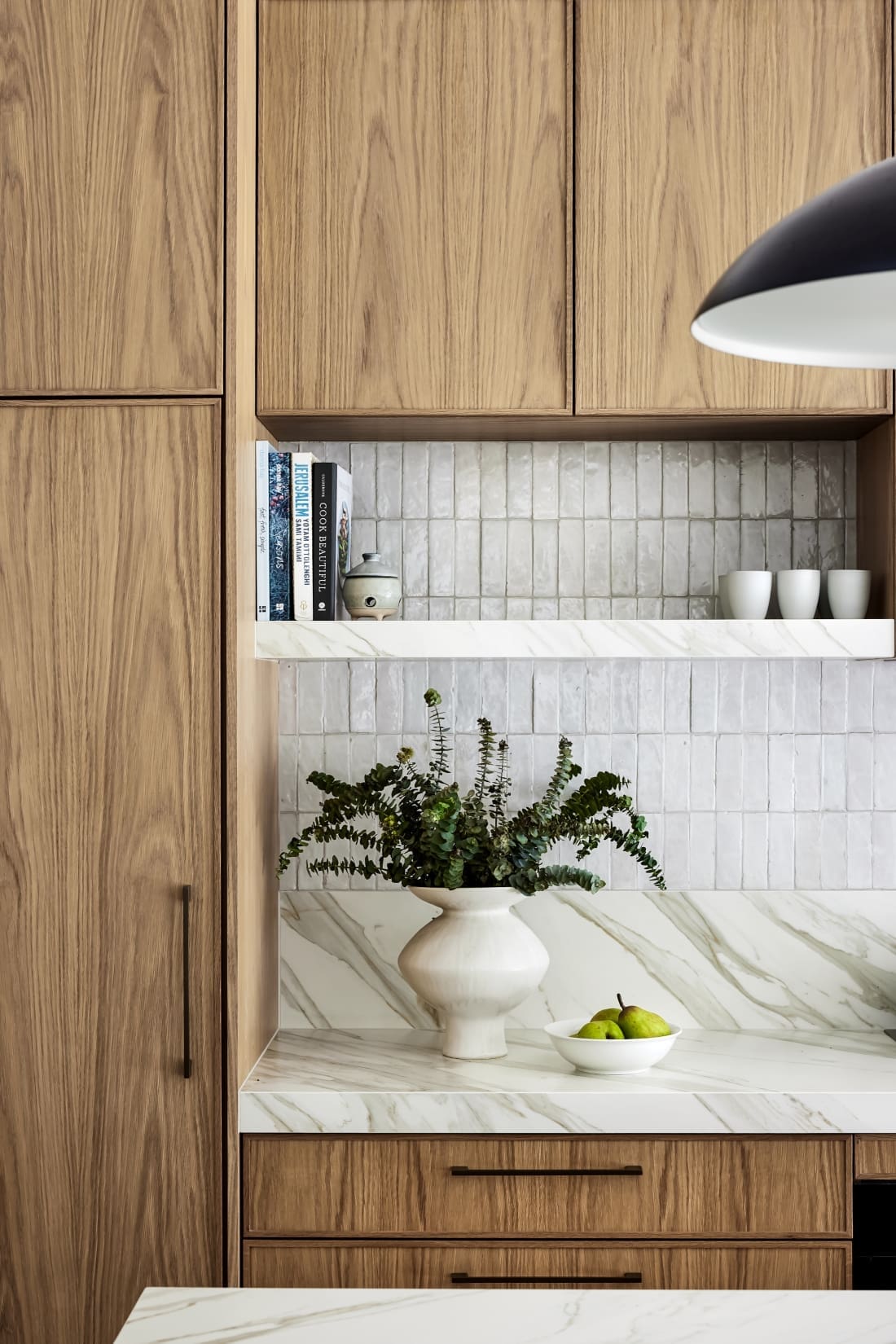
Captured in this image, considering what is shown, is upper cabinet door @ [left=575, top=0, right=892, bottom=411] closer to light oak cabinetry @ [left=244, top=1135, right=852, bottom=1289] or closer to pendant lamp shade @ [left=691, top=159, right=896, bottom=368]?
pendant lamp shade @ [left=691, top=159, right=896, bottom=368]

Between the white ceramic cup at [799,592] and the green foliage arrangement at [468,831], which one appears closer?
the green foliage arrangement at [468,831]

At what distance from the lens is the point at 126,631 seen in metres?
1.98

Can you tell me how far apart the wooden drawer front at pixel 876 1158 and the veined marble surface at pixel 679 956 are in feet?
1.58

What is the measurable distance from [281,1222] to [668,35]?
2.06m

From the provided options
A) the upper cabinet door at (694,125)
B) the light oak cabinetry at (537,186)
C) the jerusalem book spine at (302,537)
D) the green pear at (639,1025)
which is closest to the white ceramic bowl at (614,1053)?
the green pear at (639,1025)

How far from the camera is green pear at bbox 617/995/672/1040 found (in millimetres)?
2027

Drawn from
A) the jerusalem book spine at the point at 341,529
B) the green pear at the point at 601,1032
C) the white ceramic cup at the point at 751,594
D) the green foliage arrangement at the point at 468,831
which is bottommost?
the green pear at the point at 601,1032

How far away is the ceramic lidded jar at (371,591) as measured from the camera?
87.3 inches

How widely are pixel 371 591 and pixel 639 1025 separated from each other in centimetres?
87

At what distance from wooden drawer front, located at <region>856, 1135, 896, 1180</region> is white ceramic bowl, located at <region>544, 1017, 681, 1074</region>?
1.08 feet

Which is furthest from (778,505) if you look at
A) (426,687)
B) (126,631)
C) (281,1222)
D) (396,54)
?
(281,1222)

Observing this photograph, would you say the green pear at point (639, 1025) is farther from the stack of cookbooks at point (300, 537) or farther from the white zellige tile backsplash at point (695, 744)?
the stack of cookbooks at point (300, 537)

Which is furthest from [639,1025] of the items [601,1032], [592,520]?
[592,520]

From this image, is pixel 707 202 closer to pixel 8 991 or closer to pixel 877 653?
pixel 877 653
